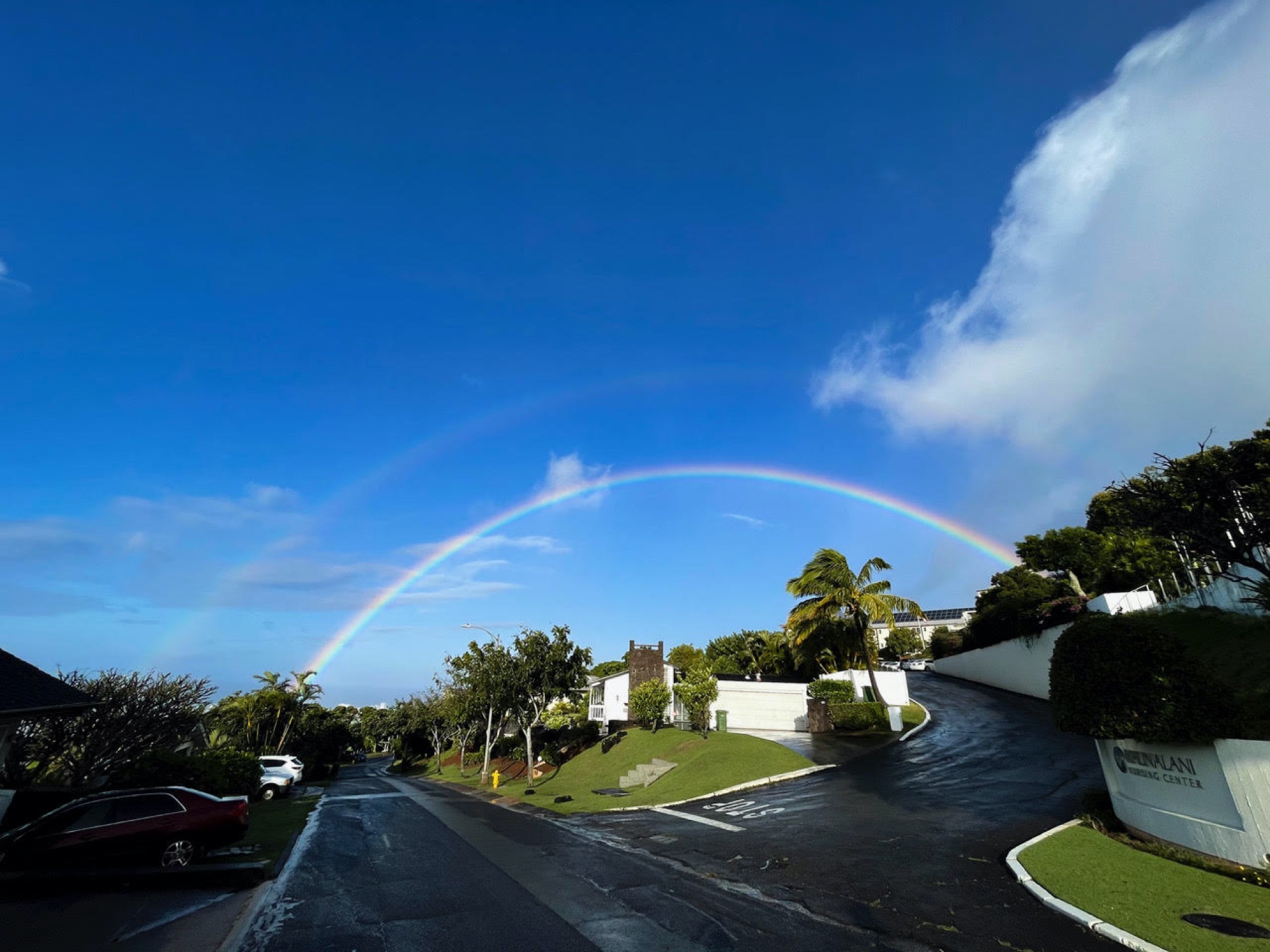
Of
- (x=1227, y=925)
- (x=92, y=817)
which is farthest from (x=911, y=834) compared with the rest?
(x=92, y=817)

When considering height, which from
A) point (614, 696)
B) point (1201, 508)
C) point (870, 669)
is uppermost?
point (1201, 508)

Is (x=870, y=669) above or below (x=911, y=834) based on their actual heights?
above

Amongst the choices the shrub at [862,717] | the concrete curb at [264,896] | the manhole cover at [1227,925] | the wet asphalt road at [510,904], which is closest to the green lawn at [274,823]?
the concrete curb at [264,896]

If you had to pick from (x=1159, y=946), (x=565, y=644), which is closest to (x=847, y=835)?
(x=1159, y=946)

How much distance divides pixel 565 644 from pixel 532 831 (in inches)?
786

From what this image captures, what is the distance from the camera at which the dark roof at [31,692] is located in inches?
590

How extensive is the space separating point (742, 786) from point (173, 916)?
18.0m

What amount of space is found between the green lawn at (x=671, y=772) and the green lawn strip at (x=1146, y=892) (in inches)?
535

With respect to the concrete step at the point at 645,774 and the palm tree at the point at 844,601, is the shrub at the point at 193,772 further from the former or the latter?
the palm tree at the point at 844,601

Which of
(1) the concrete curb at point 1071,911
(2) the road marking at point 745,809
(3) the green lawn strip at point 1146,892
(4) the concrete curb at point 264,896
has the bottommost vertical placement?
(2) the road marking at point 745,809

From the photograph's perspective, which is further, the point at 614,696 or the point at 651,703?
the point at 614,696

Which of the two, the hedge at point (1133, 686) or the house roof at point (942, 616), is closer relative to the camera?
the hedge at point (1133, 686)

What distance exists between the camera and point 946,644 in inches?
2549

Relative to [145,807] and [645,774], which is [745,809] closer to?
[645,774]
